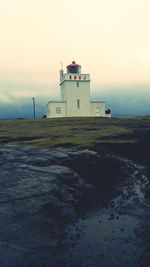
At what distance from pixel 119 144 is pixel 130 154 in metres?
4.31

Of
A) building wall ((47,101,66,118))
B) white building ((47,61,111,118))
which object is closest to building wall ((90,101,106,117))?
white building ((47,61,111,118))

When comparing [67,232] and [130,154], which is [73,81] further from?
[67,232]

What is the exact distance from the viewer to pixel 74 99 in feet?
418

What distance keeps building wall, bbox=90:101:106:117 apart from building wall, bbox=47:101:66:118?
354 inches

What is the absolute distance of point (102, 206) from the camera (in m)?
37.3

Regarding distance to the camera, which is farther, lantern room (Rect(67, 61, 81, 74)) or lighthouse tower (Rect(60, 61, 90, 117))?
lantern room (Rect(67, 61, 81, 74))

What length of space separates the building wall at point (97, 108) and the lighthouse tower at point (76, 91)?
210 cm

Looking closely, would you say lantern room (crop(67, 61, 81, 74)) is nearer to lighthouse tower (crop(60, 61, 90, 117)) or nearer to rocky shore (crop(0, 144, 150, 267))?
lighthouse tower (crop(60, 61, 90, 117))

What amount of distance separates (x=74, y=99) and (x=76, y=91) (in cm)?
249

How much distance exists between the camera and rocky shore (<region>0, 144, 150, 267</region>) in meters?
26.5

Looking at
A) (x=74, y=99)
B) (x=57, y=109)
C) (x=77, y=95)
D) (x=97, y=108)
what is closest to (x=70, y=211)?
(x=74, y=99)

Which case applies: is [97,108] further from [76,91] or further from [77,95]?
[76,91]

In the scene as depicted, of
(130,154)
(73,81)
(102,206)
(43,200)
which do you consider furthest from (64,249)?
(73,81)

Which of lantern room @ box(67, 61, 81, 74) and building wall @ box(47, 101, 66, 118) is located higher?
lantern room @ box(67, 61, 81, 74)
